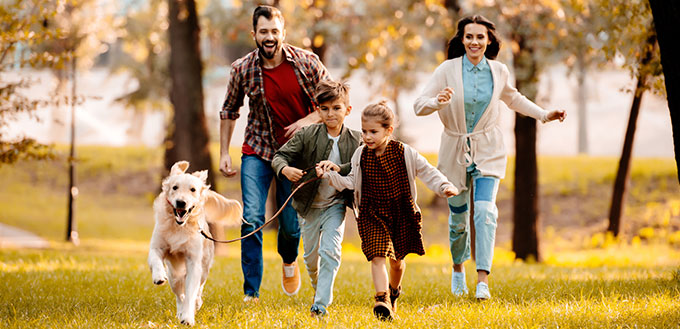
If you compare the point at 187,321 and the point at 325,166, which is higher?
the point at 325,166

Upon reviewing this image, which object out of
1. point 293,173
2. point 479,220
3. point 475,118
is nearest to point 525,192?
point 475,118

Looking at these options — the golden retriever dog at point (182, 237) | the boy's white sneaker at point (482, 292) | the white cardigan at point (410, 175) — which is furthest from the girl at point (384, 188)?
the golden retriever dog at point (182, 237)

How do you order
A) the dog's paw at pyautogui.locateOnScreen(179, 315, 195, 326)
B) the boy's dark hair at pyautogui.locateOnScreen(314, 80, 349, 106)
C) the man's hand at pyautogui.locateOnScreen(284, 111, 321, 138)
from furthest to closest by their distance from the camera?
1. the man's hand at pyautogui.locateOnScreen(284, 111, 321, 138)
2. the boy's dark hair at pyautogui.locateOnScreen(314, 80, 349, 106)
3. the dog's paw at pyautogui.locateOnScreen(179, 315, 195, 326)

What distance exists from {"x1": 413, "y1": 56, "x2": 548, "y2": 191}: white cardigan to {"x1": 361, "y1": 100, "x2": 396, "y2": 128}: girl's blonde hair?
1.06 meters

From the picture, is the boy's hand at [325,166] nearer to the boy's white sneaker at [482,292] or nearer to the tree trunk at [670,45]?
the boy's white sneaker at [482,292]

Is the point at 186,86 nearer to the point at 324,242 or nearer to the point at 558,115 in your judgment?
the point at 324,242

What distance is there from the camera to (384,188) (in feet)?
18.1

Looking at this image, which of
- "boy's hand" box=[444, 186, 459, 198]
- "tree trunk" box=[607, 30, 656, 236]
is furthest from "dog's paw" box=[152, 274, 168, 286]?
"tree trunk" box=[607, 30, 656, 236]

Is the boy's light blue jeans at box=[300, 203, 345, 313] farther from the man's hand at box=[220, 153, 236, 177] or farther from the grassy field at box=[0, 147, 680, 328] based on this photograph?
the man's hand at box=[220, 153, 236, 177]

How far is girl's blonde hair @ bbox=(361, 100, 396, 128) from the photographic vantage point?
5.40 m

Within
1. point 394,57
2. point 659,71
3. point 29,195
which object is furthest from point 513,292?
point 29,195

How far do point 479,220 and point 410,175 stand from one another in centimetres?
113

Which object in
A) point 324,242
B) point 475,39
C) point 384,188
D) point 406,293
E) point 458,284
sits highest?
point 475,39

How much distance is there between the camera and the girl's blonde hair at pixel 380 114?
540 cm
